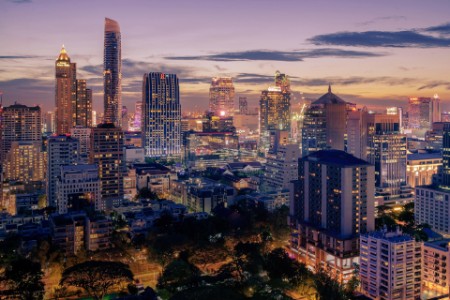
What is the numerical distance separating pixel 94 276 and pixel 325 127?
1703 inches

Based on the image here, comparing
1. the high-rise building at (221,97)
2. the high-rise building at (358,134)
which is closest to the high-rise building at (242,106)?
the high-rise building at (221,97)

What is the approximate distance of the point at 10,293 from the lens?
19.7 metres

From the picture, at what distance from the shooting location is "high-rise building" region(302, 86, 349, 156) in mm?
57906

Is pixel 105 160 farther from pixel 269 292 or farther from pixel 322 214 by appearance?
pixel 269 292

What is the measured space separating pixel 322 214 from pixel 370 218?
2.71m

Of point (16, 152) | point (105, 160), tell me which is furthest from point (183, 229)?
point (16, 152)

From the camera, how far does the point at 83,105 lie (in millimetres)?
80938

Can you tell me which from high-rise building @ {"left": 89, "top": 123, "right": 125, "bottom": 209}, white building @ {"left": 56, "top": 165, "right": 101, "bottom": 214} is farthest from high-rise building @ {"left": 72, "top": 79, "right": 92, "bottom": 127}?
white building @ {"left": 56, "top": 165, "right": 101, "bottom": 214}

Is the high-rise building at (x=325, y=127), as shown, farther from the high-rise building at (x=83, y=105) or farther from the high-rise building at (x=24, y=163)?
the high-rise building at (x=83, y=105)

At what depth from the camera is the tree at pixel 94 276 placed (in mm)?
19938

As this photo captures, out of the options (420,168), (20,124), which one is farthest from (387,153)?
(20,124)

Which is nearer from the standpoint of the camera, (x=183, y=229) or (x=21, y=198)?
(x=183, y=229)

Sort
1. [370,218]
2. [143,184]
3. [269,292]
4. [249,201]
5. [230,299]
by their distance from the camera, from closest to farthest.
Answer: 1. [230,299]
2. [269,292]
3. [370,218]
4. [249,201]
5. [143,184]

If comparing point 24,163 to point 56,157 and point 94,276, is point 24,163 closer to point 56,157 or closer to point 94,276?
point 56,157
